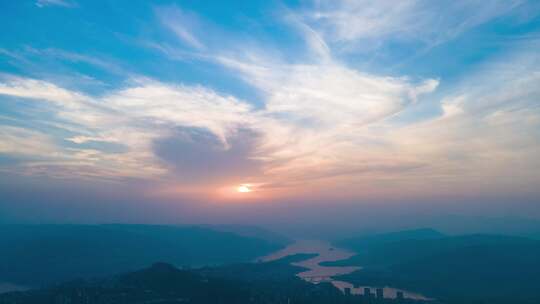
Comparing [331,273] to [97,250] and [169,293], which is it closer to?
[169,293]

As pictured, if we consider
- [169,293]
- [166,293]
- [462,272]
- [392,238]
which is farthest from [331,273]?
[392,238]

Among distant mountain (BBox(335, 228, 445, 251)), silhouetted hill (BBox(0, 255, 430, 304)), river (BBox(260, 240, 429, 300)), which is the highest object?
distant mountain (BBox(335, 228, 445, 251))

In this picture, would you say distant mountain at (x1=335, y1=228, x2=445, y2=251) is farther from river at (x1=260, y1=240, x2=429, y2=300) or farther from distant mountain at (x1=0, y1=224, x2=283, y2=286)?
distant mountain at (x1=0, y1=224, x2=283, y2=286)

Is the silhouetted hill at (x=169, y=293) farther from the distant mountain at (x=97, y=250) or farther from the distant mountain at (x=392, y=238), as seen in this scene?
the distant mountain at (x=392, y=238)

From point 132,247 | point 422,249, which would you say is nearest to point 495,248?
point 422,249

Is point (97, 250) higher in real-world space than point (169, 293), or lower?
higher

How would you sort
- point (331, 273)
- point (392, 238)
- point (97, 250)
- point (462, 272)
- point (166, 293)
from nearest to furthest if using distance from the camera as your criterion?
1. point (166, 293)
2. point (462, 272)
3. point (331, 273)
4. point (97, 250)
5. point (392, 238)

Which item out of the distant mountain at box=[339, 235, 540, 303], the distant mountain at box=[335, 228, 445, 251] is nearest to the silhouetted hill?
the distant mountain at box=[339, 235, 540, 303]

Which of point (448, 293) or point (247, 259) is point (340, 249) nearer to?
point (247, 259)
